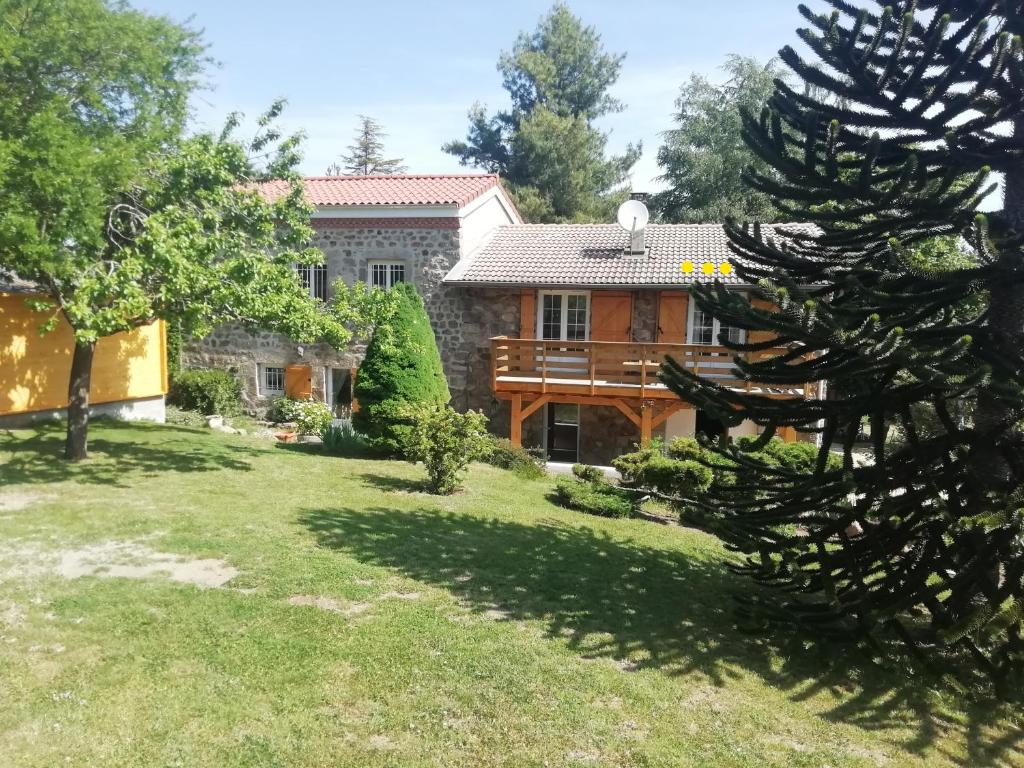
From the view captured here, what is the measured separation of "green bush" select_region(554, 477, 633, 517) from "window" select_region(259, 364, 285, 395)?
1000cm

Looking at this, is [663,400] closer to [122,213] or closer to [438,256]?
[438,256]

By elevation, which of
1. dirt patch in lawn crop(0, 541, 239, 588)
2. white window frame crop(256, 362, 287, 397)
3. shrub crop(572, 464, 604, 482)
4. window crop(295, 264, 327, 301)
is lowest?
shrub crop(572, 464, 604, 482)

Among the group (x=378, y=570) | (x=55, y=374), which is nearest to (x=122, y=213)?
(x=55, y=374)

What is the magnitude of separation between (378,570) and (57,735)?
3668 mm

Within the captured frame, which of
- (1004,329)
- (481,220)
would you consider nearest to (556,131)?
(481,220)

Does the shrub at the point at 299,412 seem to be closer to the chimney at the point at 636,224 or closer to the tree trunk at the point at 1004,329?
the chimney at the point at 636,224

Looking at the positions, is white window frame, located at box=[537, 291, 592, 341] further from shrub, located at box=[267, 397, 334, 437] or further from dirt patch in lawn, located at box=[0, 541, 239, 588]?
dirt patch in lawn, located at box=[0, 541, 239, 588]

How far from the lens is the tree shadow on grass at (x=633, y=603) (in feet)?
19.1

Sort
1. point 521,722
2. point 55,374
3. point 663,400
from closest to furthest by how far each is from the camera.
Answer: point 521,722, point 55,374, point 663,400

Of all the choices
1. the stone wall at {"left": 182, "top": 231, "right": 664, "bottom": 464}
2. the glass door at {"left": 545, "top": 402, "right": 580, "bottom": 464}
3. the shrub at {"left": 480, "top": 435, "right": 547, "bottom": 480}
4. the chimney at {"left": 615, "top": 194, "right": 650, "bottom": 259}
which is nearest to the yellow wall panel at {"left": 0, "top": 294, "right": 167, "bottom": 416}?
the stone wall at {"left": 182, "top": 231, "right": 664, "bottom": 464}

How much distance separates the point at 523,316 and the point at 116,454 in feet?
32.4

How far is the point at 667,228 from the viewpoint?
21.6 m

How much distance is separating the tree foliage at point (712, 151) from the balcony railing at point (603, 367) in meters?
15.6

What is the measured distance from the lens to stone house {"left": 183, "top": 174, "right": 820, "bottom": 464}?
17.7m
